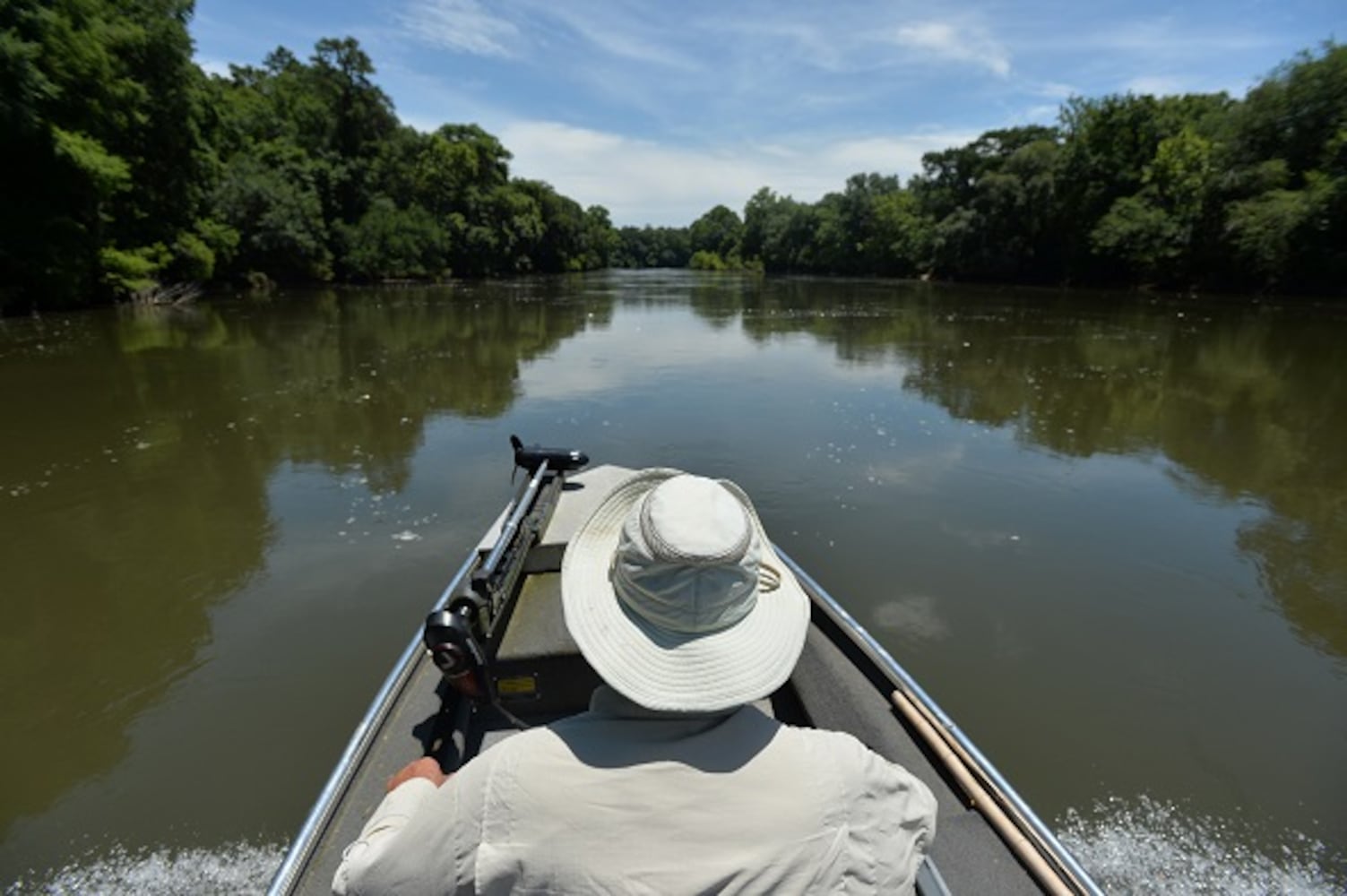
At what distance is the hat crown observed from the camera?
1283 mm

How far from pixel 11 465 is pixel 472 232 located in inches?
2010

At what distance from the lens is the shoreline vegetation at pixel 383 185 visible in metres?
22.2

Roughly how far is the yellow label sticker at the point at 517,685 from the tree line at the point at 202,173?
26.5 meters

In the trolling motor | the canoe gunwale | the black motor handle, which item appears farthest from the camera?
the black motor handle

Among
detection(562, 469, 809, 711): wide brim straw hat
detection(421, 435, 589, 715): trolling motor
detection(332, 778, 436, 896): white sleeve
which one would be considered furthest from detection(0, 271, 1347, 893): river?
detection(562, 469, 809, 711): wide brim straw hat

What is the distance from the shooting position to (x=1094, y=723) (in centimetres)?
388

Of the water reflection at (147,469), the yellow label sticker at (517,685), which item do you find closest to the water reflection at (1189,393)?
the yellow label sticker at (517,685)

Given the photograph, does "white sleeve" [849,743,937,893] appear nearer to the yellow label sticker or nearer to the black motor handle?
the yellow label sticker

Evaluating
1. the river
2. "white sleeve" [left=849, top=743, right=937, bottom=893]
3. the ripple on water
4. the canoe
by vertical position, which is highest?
"white sleeve" [left=849, top=743, right=937, bottom=893]

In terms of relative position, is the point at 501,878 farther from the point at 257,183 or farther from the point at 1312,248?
the point at 257,183

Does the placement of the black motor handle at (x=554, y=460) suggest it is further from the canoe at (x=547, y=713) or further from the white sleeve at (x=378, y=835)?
the white sleeve at (x=378, y=835)

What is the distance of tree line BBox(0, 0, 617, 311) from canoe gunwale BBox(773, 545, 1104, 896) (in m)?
27.3

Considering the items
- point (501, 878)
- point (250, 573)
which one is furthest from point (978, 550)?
point (250, 573)

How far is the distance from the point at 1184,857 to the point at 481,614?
3.39m
